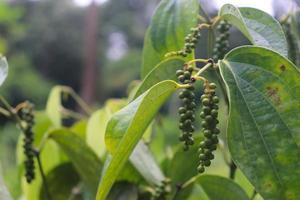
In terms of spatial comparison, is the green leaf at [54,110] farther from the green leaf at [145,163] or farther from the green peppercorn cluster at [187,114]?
the green peppercorn cluster at [187,114]

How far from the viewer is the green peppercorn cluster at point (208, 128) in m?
0.51


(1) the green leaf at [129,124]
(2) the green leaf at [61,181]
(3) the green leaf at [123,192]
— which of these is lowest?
(2) the green leaf at [61,181]

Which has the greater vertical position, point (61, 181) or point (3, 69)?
point (3, 69)

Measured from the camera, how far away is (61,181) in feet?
2.84

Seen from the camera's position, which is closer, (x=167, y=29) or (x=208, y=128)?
(x=208, y=128)

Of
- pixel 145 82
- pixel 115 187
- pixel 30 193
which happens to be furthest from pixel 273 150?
pixel 30 193

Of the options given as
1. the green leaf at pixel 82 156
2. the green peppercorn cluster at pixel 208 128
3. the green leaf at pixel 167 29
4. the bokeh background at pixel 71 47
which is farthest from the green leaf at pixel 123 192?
the bokeh background at pixel 71 47

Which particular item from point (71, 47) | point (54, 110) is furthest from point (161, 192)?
point (71, 47)

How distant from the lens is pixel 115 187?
0.78 meters

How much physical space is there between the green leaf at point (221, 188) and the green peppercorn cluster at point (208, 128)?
6.5 inches

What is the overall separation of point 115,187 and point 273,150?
12.4 inches

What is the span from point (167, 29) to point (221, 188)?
20cm

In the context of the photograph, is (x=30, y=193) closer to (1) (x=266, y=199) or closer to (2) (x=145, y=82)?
(2) (x=145, y=82)

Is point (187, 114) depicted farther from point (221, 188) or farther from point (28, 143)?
point (28, 143)
